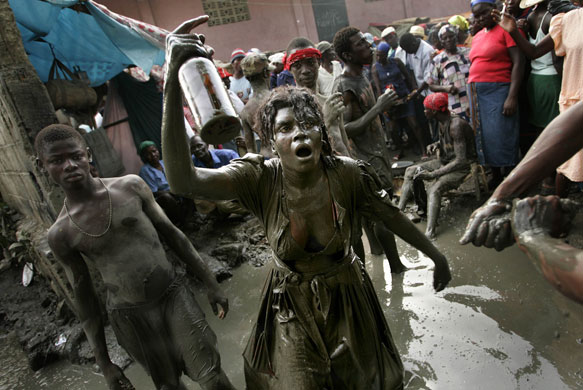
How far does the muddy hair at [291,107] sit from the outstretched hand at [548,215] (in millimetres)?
974

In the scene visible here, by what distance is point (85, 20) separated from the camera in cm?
505

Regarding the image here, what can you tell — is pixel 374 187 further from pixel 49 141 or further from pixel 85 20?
pixel 85 20

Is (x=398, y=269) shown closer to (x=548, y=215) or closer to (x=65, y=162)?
(x=548, y=215)

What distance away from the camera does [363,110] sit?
3.68 metres

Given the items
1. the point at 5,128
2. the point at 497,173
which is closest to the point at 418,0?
the point at 497,173

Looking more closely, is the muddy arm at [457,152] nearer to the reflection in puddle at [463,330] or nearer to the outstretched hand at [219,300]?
the reflection in puddle at [463,330]

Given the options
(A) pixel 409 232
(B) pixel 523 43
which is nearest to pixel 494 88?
(B) pixel 523 43

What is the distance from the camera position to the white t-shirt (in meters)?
7.32

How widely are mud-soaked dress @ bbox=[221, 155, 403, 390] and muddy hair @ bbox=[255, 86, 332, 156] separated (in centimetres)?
14

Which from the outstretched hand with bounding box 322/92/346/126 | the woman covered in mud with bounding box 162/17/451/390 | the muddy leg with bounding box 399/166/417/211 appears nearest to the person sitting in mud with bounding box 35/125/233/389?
the woman covered in mud with bounding box 162/17/451/390

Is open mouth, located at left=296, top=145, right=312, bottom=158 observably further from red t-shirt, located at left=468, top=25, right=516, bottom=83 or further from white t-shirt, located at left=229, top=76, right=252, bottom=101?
white t-shirt, located at left=229, top=76, right=252, bottom=101

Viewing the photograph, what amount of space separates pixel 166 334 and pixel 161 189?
368 centimetres

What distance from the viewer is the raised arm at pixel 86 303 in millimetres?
2250

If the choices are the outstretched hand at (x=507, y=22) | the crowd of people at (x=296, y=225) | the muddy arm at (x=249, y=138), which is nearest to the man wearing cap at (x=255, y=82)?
the muddy arm at (x=249, y=138)
